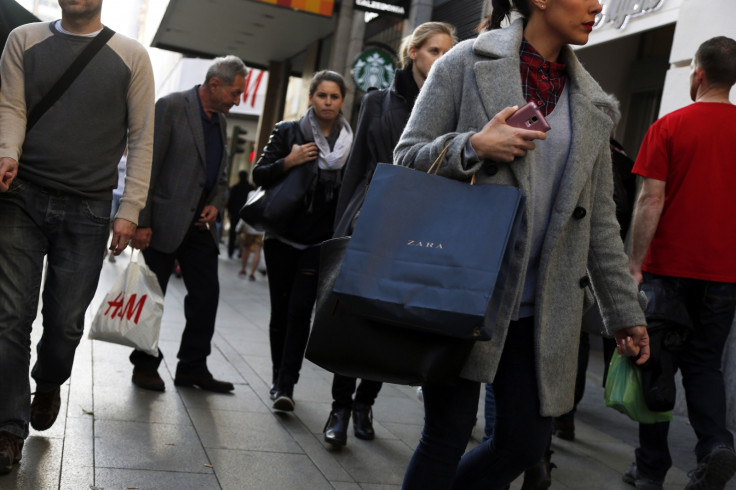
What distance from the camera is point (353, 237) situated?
2.68 m

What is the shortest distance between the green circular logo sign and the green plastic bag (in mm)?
10457

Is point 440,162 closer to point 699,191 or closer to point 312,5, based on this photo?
point 699,191

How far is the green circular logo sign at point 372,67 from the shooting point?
1479cm

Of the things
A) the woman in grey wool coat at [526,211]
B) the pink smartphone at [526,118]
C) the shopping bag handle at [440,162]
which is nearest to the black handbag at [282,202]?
the woman in grey wool coat at [526,211]

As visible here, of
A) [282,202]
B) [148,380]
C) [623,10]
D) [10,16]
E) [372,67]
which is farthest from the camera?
[372,67]

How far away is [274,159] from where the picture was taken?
243 inches

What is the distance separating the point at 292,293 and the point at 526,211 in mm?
3236

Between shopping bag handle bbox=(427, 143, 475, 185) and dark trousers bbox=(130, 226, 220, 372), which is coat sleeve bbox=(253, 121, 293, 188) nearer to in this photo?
dark trousers bbox=(130, 226, 220, 372)

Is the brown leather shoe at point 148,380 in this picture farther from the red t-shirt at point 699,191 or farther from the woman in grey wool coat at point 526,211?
the woman in grey wool coat at point 526,211

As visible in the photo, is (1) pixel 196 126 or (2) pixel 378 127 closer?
(2) pixel 378 127

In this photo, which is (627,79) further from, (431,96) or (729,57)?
(431,96)

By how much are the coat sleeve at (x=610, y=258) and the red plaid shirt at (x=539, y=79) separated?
0.24 metres

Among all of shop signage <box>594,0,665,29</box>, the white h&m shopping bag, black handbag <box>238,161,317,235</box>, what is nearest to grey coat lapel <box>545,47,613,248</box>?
black handbag <box>238,161,317,235</box>

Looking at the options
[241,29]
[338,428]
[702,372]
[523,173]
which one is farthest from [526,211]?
[241,29]
